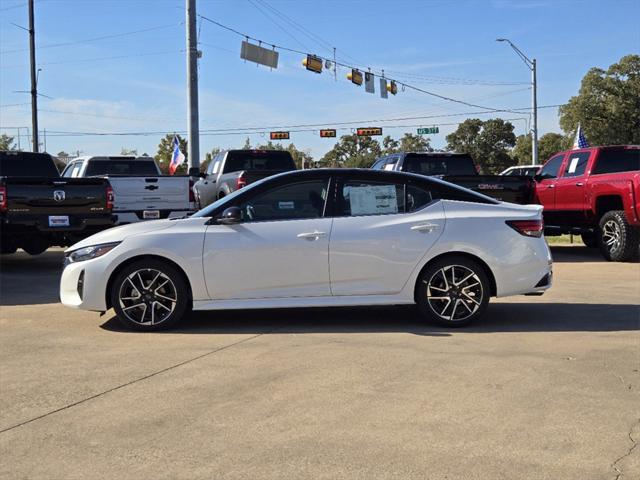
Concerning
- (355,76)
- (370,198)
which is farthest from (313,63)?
(370,198)

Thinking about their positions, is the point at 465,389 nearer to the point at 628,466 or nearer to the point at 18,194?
the point at 628,466

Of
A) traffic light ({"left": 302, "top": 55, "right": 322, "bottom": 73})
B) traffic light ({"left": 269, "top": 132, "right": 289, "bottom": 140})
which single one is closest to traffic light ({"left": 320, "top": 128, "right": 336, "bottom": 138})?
traffic light ({"left": 269, "top": 132, "right": 289, "bottom": 140})

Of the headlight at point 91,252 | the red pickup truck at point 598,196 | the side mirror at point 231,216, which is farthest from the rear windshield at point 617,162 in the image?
the headlight at point 91,252

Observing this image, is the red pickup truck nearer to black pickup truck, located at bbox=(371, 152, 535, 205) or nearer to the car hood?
black pickup truck, located at bbox=(371, 152, 535, 205)

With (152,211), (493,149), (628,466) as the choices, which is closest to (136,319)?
(628,466)

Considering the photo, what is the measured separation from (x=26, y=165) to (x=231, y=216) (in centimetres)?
845

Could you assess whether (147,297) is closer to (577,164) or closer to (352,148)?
(577,164)

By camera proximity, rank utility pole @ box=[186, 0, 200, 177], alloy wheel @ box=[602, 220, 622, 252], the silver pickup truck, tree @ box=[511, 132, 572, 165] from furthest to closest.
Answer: tree @ box=[511, 132, 572, 165] < utility pole @ box=[186, 0, 200, 177] < the silver pickup truck < alloy wheel @ box=[602, 220, 622, 252]

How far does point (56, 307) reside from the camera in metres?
8.16

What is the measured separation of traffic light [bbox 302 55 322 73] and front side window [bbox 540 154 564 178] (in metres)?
14.5

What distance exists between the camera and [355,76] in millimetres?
30125

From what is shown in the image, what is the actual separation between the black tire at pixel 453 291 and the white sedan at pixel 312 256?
10 mm

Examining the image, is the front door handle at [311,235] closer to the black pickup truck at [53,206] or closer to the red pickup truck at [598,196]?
the black pickup truck at [53,206]

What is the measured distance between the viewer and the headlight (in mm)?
6566
